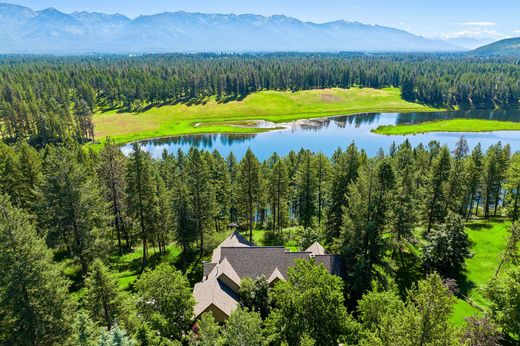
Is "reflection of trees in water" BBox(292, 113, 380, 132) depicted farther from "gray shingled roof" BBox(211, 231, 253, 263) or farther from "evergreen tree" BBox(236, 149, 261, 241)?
"gray shingled roof" BBox(211, 231, 253, 263)

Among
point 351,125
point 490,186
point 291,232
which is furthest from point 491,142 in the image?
point 291,232

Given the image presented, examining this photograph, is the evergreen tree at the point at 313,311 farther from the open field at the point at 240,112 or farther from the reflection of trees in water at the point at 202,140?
the open field at the point at 240,112

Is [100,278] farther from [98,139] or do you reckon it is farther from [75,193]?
[98,139]

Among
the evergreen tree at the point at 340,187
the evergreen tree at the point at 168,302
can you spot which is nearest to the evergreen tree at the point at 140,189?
the evergreen tree at the point at 168,302

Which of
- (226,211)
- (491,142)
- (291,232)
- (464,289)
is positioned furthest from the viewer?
(491,142)

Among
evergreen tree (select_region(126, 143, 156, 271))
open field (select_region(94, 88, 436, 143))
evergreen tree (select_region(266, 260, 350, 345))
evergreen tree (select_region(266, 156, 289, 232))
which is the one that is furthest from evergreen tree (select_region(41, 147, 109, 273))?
open field (select_region(94, 88, 436, 143))
